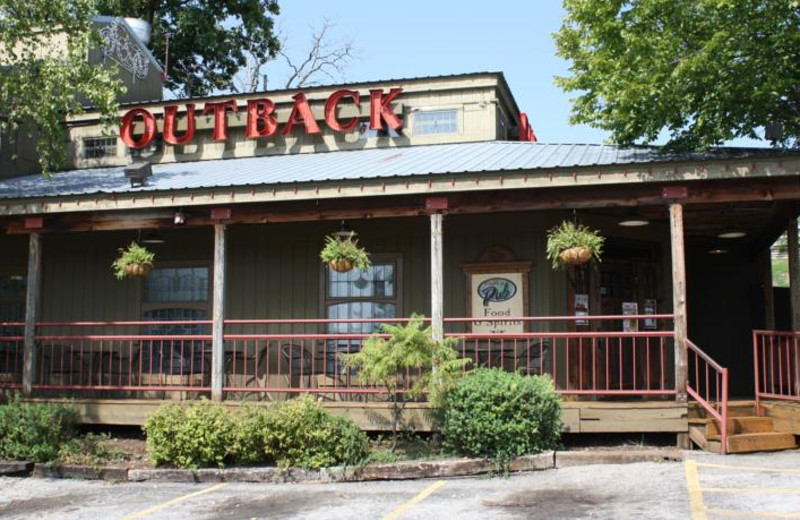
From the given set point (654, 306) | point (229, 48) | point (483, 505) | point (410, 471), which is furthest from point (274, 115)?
point (229, 48)

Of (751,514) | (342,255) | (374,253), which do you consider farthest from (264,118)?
(751,514)

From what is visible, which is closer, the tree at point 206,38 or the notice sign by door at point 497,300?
the notice sign by door at point 497,300

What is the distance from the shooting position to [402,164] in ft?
41.5

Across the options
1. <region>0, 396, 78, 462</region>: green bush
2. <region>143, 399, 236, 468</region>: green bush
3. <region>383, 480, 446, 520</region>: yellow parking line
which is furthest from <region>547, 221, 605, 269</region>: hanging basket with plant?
<region>0, 396, 78, 462</region>: green bush

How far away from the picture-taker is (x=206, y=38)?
31328 millimetres

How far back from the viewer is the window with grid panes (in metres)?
13.1

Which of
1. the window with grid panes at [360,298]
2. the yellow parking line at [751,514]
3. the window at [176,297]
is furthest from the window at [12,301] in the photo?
the yellow parking line at [751,514]

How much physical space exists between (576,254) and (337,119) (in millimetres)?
6933

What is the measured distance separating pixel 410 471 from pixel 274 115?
8825mm

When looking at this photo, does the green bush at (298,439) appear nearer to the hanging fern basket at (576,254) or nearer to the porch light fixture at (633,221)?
the hanging fern basket at (576,254)

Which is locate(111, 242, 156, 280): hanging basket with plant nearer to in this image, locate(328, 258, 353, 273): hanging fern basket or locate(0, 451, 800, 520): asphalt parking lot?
locate(328, 258, 353, 273): hanging fern basket

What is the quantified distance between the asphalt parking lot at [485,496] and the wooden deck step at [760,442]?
19 centimetres

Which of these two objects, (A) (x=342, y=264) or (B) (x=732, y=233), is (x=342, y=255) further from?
(B) (x=732, y=233)

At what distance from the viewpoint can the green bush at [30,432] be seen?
10.4 metres
